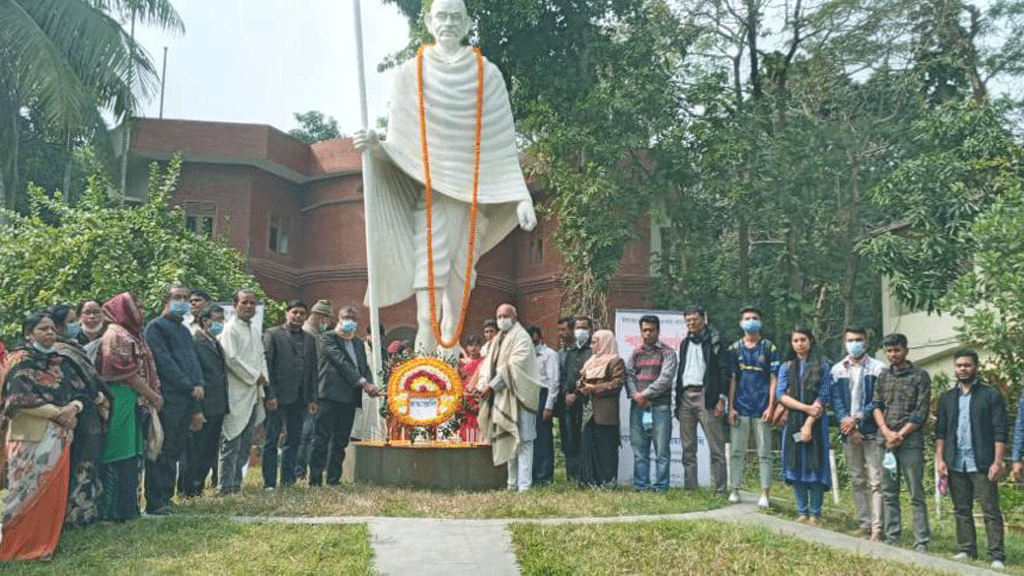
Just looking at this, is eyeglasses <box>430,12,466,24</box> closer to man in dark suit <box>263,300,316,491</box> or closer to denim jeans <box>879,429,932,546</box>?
man in dark suit <box>263,300,316,491</box>

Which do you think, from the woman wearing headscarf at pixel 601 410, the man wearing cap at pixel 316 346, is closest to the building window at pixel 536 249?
the man wearing cap at pixel 316 346

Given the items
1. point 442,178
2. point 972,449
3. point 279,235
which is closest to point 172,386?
point 442,178

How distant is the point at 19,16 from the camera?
1502 cm

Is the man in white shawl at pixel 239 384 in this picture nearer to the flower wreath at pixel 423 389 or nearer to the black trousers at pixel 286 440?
the black trousers at pixel 286 440

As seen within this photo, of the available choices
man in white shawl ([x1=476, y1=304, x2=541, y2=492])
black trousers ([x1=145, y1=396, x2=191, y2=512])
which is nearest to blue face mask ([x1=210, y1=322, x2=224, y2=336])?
black trousers ([x1=145, y1=396, x2=191, y2=512])

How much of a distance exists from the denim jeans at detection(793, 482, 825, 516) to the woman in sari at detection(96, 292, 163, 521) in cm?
483

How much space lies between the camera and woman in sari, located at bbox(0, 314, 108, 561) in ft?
19.4

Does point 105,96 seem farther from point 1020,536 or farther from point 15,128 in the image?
point 1020,536

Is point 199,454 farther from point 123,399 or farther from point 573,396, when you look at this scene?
point 573,396

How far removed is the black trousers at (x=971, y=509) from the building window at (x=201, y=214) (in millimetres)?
16810

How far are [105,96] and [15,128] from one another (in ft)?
5.40

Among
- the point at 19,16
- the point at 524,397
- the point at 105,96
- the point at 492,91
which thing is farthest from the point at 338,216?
the point at 524,397

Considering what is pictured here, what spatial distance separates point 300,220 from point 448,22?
1260cm

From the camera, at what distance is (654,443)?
8.56 metres
